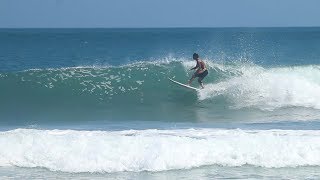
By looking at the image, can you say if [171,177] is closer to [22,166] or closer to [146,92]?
[22,166]

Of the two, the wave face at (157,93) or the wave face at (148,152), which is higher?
the wave face at (157,93)

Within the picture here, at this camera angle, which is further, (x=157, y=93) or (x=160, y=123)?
(x=157, y=93)

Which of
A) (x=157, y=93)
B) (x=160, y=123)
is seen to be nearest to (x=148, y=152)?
(x=160, y=123)

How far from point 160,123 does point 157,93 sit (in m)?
4.27

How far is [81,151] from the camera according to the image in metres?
11.2

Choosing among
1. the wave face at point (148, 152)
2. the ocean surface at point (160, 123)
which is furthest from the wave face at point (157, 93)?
the wave face at point (148, 152)

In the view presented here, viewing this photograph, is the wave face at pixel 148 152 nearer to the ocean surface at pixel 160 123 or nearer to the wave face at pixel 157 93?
the ocean surface at pixel 160 123

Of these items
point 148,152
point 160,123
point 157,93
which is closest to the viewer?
point 148,152

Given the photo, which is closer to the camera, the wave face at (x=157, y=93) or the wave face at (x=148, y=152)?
the wave face at (x=148, y=152)

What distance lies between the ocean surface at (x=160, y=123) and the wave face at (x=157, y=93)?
0.10 ft

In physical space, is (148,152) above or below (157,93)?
below

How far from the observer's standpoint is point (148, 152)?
11.1 meters

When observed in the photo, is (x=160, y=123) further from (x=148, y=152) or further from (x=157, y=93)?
(x=148, y=152)

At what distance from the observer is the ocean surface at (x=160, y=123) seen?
1082 cm
